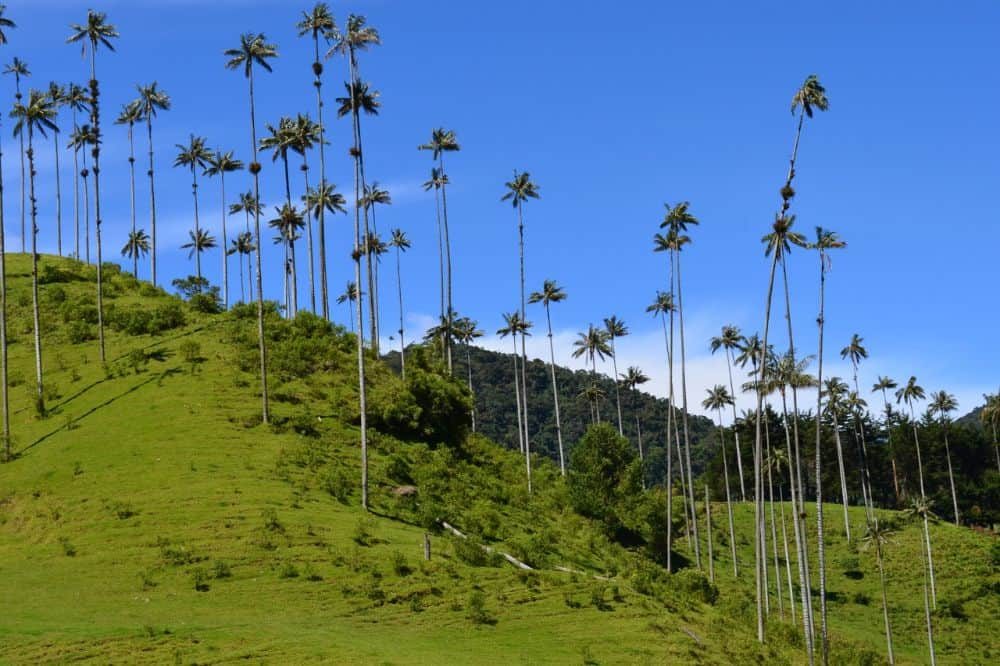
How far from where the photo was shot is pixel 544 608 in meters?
42.8

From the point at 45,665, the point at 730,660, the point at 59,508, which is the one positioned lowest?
the point at 730,660

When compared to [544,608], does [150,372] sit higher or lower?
higher

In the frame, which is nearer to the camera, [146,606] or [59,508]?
[146,606]

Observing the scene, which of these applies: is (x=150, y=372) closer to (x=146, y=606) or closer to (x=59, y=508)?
(x=59, y=508)

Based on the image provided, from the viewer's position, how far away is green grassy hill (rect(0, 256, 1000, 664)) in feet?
122

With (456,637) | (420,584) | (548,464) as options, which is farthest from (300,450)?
(548,464)

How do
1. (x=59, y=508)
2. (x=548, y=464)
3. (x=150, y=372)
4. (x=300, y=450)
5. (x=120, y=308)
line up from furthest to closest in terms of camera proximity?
(x=548, y=464) → (x=120, y=308) → (x=150, y=372) → (x=300, y=450) → (x=59, y=508)

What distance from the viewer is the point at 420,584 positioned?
43344mm

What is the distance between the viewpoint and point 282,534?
46.8m

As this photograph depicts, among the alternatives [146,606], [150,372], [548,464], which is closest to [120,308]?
[150,372]

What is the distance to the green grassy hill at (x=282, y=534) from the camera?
3725 cm

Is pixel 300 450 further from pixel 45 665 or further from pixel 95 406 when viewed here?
pixel 45 665

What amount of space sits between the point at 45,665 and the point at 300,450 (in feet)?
101

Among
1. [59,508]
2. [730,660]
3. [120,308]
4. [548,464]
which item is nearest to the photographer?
[730,660]
